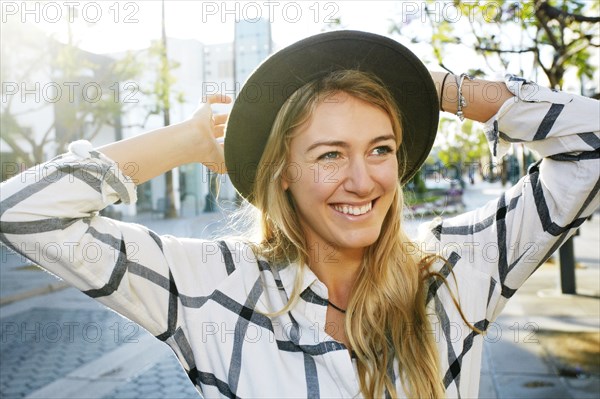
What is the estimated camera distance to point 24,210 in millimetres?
1575

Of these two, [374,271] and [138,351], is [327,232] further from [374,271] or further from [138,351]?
[138,351]

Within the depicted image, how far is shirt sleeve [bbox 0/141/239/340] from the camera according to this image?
5.22 feet

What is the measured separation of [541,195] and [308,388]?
2.92 ft

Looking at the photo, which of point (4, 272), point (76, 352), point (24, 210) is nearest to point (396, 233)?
point (24, 210)

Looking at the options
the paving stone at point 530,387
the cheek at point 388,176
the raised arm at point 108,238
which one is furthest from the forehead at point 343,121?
the paving stone at point 530,387

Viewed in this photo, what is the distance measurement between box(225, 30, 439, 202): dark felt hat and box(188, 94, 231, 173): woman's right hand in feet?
0.18

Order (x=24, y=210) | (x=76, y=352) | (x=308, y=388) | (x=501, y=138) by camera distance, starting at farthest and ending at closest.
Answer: (x=76, y=352) → (x=501, y=138) → (x=308, y=388) → (x=24, y=210)

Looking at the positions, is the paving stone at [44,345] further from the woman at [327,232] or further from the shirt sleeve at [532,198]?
the shirt sleeve at [532,198]

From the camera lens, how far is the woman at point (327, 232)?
1.69 m

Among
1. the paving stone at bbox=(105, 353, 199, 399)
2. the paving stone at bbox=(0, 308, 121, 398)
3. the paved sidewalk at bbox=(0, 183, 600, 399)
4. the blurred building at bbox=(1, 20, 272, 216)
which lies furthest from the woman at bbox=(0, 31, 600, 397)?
the blurred building at bbox=(1, 20, 272, 216)

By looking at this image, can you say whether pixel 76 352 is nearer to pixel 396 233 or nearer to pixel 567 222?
pixel 396 233

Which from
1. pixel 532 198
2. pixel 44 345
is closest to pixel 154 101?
pixel 44 345

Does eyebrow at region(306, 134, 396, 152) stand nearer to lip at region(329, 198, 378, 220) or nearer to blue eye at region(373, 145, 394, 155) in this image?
blue eye at region(373, 145, 394, 155)

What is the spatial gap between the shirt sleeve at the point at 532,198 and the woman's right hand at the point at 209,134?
809 millimetres
